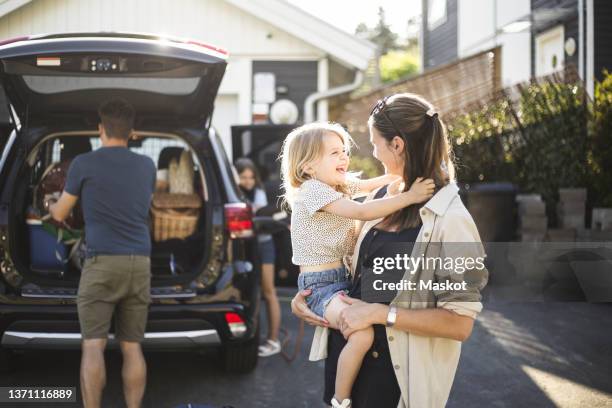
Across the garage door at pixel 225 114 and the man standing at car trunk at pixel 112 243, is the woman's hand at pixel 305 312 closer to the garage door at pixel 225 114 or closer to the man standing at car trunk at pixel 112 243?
the man standing at car trunk at pixel 112 243

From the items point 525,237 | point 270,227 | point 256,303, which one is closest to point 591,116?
point 525,237

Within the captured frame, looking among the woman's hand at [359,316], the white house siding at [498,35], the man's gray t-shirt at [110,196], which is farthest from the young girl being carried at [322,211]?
the white house siding at [498,35]

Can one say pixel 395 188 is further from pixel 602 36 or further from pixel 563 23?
pixel 563 23

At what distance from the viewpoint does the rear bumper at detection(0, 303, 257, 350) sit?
15.8 ft

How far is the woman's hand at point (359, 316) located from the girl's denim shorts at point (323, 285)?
179mm

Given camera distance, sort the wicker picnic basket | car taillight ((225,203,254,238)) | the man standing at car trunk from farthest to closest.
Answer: the wicker picnic basket → car taillight ((225,203,254,238)) → the man standing at car trunk

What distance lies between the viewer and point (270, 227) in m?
6.17

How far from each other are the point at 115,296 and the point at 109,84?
150 cm

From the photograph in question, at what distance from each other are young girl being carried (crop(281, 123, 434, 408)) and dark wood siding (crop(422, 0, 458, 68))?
20660 millimetres

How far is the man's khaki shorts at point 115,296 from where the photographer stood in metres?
4.30

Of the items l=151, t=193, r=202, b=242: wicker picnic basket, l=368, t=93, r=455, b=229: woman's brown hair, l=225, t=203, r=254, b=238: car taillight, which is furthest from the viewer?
l=151, t=193, r=202, b=242: wicker picnic basket

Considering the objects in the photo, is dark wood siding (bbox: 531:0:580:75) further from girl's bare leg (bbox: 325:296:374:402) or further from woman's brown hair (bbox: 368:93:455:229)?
girl's bare leg (bbox: 325:296:374:402)

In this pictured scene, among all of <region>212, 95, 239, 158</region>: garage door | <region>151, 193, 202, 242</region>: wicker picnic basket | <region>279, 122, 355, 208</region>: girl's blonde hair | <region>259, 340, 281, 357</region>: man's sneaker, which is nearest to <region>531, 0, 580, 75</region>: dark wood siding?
<region>212, 95, 239, 158</region>: garage door

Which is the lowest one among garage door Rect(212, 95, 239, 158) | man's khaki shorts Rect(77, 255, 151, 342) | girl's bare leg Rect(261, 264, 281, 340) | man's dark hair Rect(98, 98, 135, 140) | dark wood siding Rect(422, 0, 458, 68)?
girl's bare leg Rect(261, 264, 281, 340)
